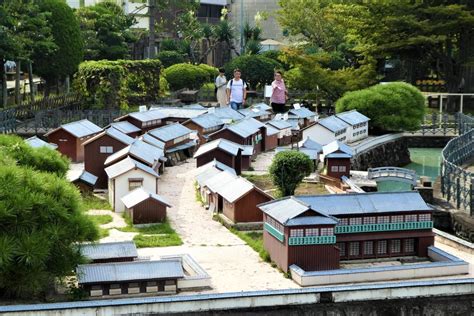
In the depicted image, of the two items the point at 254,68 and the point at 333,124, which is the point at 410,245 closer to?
the point at 333,124

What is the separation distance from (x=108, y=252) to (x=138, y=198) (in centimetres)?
504

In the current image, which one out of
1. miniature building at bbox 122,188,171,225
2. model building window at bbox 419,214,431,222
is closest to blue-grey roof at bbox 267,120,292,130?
miniature building at bbox 122,188,171,225

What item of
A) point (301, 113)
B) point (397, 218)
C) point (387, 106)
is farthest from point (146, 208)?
point (387, 106)

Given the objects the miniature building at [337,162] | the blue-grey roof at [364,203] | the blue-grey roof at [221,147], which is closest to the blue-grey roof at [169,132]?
the blue-grey roof at [221,147]

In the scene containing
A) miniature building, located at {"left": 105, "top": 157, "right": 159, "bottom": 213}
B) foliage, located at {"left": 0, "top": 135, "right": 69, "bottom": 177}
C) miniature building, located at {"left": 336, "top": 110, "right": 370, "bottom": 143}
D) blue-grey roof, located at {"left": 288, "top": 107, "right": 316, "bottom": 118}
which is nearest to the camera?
foliage, located at {"left": 0, "top": 135, "right": 69, "bottom": 177}

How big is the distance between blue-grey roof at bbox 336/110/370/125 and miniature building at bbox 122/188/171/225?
17.3 m

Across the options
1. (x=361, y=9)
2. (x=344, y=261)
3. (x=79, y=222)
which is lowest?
(x=344, y=261)

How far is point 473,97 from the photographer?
56500 mm

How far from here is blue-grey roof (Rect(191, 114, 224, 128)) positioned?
36.5 m

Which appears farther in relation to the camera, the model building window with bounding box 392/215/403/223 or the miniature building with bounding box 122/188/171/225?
the miniature building with bounding box 122/188/171/225

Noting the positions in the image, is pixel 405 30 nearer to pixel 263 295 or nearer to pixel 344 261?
pixel 344 261

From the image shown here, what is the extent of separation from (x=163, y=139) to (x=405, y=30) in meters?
25.7

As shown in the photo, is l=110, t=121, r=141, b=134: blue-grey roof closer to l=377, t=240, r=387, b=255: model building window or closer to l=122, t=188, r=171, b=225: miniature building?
l=122, t=188, r=171, b=225: miniature building

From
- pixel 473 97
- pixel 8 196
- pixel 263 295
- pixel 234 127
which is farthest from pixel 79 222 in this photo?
pixel 473 97
